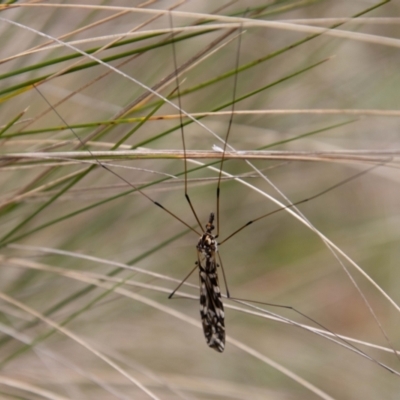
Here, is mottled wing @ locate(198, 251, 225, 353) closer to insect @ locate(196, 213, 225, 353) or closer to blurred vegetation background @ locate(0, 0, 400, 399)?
insect @ locate(196, 213, 225, 353)

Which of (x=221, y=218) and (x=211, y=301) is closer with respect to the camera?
(x=211, y=301)

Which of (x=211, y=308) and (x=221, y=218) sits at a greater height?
(x=221, y=218)

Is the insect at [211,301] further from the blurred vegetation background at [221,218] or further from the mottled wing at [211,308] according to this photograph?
the blurred vegetation background at [221,218]

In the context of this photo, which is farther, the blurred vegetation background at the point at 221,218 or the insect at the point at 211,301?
the blurred vegetation background at the point at 221,218

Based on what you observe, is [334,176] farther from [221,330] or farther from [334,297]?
[221,330]

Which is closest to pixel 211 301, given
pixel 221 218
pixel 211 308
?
pixel 211 308

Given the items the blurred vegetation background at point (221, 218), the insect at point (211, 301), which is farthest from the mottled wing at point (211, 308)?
the blurred vegetation background at point (221, 218)

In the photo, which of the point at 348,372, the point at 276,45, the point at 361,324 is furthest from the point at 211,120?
the point at 361,324

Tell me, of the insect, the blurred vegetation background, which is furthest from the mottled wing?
the blurred vegetation background

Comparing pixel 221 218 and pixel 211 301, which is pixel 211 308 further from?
pixel 221 218
